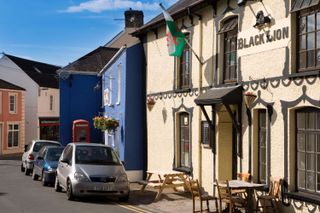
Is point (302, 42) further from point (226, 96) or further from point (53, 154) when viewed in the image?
point (53, 154)

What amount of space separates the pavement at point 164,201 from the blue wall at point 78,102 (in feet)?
47.0

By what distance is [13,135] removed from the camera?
157ft

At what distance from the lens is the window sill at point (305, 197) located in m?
11.0

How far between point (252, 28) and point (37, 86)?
133ft

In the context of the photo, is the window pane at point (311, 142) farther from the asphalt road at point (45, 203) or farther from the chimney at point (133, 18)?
the chimney at point (133, 18)

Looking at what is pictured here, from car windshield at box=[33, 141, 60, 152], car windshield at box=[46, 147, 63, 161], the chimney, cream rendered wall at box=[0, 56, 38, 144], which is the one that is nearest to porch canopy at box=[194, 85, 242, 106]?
car windshield at box=[46, 147, 63, 161]

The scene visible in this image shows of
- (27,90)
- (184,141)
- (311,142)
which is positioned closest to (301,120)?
(311,142)

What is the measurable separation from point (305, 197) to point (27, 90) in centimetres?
4348

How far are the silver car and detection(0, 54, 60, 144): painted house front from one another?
35.9 meters

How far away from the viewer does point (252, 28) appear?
13.5 meters

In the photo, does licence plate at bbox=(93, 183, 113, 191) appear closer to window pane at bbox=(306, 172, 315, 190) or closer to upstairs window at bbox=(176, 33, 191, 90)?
upstairs window at bbox=(176, 33, 191, 90)

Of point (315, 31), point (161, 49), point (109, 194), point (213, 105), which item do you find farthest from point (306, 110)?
point (161, 49)

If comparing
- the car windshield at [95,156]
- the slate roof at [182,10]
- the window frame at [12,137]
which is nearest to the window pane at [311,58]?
the slate roof at [182,10]

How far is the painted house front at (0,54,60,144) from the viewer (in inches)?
2016
